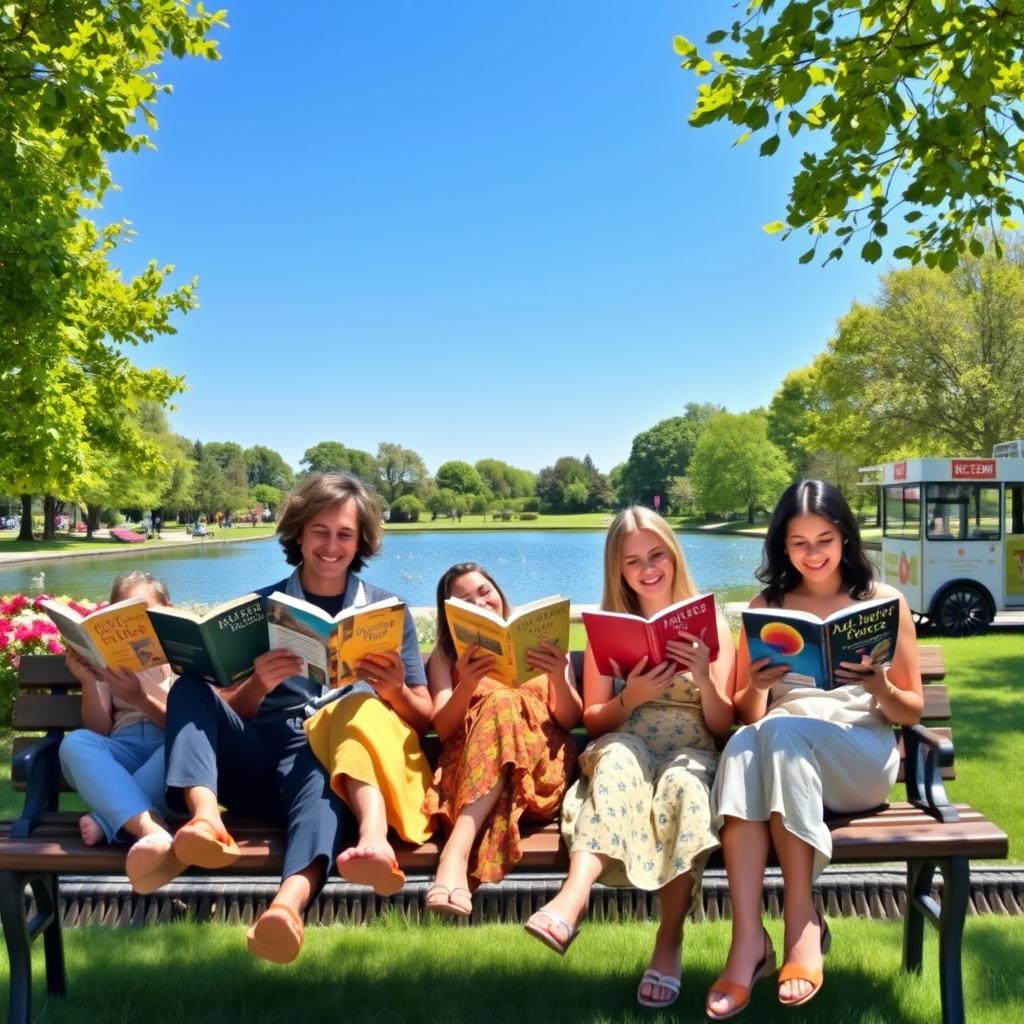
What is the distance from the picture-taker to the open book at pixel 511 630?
8.96 ft

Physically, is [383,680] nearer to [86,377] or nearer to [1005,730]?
[1005,730]

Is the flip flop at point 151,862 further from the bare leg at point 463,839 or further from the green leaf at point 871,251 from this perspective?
the green leaf at point 871,251

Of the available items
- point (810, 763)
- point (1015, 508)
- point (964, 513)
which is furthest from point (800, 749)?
point (1015, 508)

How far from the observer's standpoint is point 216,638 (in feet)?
8.74

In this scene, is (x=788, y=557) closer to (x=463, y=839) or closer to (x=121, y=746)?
(x=463, y=839)

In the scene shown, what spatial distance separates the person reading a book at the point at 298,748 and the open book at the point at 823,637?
109 centimetres

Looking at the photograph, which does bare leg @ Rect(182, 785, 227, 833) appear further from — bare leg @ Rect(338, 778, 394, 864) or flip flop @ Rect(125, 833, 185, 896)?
bare leg @ Rect(338, 778, 394, 864)

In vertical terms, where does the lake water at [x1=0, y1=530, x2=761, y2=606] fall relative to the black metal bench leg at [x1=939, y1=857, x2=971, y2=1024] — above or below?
below

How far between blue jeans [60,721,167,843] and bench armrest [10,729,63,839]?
97 mm

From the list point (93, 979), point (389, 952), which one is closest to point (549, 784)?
point (389, 952)

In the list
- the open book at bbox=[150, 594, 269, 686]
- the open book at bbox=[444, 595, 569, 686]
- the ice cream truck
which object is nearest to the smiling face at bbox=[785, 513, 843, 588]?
the open book at bbox=[444, 595, 569, 686]

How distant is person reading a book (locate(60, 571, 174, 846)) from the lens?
102 inches

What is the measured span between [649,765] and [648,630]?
1.44ft

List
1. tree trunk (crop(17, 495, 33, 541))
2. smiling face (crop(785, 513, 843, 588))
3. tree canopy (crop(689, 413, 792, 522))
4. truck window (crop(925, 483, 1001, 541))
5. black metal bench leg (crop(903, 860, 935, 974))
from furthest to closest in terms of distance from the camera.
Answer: tree canopy (crop(689, 413, 792, 522)), tree trunk (crop(17, 495, 33, 541)), truck window (crop(925, 483, 1001, 541)), smiling face (crop(785, 513, 843, 588)), black metal bench leg (crop(903, 860, 935, 974))
